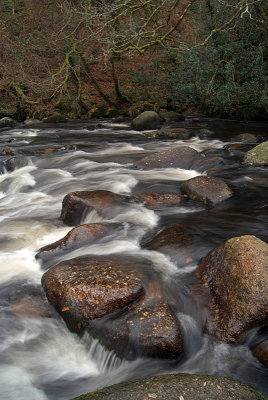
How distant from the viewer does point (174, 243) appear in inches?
189

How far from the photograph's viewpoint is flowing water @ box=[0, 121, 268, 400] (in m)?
3.23

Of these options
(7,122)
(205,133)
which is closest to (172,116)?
(205,133)

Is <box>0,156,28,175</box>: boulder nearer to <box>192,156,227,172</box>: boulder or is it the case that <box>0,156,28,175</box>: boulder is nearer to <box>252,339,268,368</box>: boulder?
<box>192,156,227,172</box>: boulder

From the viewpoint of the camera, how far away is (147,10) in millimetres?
15531

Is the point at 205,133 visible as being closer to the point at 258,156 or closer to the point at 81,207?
the point at 258,156

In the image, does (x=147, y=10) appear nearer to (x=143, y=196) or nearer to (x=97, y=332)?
(x=143, y=196)

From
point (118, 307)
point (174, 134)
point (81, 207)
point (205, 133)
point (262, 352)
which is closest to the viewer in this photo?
point (262, 352)

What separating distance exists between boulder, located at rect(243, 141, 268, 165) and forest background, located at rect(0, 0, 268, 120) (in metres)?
4.64

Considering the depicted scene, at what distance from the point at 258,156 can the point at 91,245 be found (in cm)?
539

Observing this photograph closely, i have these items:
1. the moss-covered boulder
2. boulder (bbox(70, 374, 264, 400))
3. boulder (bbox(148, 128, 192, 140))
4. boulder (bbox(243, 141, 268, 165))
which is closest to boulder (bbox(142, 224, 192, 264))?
boulder (bbox(70, 374, 264, 400))

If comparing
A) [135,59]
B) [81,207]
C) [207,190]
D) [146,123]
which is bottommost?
[207,190]

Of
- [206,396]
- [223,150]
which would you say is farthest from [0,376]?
[223,150]

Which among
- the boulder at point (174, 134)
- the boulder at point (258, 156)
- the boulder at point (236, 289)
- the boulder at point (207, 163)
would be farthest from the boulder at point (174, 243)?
the boulder at point (174, 134)

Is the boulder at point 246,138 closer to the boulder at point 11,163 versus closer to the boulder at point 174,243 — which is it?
the boulder at point 11,163
